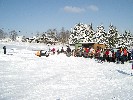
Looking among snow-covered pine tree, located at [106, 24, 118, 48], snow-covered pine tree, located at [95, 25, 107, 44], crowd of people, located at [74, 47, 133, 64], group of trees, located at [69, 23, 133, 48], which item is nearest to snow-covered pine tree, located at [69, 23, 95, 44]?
group of trees, located at [69, 23, 133, 48]

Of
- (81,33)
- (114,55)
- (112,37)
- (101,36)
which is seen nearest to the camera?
(114,55)

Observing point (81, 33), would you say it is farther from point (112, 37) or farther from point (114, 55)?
point (114, 55)

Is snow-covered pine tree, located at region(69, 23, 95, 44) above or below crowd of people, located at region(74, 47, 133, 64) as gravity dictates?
above

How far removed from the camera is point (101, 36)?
71000 millimetres

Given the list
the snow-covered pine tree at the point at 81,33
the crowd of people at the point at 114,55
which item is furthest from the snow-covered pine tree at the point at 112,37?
the crowd of people at the point at 114,55

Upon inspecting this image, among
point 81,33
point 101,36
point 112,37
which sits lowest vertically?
point 112,37

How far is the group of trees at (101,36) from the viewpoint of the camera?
65.8 meters

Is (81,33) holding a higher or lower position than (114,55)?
higher

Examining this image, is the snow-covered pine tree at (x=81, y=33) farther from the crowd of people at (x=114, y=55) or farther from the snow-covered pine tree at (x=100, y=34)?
the crowd of people at (x=114, y=55)

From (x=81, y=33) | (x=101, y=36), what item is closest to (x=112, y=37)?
(x=101, y=36)

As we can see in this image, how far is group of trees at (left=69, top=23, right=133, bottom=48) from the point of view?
65.8 metres

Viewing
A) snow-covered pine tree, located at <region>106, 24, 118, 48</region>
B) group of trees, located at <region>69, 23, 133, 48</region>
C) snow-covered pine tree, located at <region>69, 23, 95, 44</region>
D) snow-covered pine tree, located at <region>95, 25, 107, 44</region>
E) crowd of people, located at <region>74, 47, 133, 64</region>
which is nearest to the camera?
crowd of people, located at <region>74, 47, 133, 64</region>

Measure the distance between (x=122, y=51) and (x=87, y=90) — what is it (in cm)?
1558

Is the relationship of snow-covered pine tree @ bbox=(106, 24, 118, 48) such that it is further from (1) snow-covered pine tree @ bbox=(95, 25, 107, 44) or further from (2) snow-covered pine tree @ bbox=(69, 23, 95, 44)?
(2) snow-covered pine tree @ bbox=(69, 23, 95, 44)
